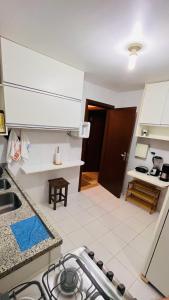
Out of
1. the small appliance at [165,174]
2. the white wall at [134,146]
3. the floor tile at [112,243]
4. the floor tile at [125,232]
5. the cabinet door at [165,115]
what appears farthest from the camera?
the white wall at [134,146]

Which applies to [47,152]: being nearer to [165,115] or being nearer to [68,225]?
[68,225]

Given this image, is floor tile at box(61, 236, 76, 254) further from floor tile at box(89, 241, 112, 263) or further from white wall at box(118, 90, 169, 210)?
white wall at box(118, 90, 169, 210)

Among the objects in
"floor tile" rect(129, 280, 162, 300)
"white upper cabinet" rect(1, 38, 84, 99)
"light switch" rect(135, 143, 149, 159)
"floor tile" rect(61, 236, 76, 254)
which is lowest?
"floor tile" rect(129, 280, 162, 300)

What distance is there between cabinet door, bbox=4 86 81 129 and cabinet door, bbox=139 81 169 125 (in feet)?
3.87

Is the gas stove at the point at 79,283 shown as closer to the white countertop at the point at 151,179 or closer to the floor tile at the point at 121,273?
the floor tile at the point at 121,273

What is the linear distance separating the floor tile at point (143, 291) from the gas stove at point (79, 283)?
1.05 meters

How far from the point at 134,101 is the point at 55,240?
289cm

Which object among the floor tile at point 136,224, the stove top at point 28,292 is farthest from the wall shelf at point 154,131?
the stove top at point 28,292

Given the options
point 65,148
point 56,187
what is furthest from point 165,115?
point 56,187

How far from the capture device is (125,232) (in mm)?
2127

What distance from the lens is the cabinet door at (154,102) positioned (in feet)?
7.33

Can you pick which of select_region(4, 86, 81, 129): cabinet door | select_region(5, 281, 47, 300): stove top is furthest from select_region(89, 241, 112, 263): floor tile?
select_region(4, 86, 81, 129): cabinet door

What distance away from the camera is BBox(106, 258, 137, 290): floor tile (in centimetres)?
147

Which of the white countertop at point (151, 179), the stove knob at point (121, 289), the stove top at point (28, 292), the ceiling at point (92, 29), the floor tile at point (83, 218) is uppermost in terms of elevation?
the ceiling at point (92, 29)
